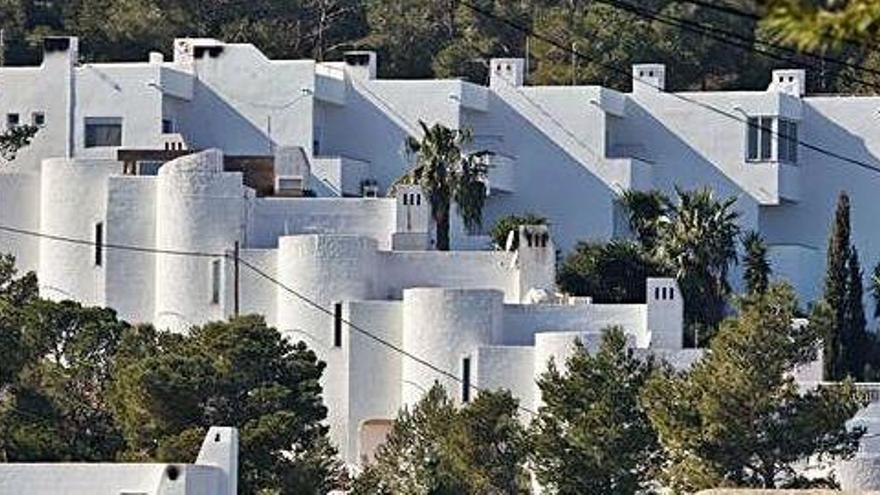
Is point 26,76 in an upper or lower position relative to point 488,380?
upper

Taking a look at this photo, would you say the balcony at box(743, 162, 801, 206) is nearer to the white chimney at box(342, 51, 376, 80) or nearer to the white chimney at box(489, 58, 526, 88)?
the white chimney at box(489, 58, 526, 88)

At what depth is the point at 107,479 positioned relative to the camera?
6284cm

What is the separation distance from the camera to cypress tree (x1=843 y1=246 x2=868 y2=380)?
86500mm

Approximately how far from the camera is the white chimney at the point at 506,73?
99250 millimetres

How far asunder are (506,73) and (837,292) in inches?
598

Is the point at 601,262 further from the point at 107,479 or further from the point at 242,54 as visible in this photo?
the point at 107,479

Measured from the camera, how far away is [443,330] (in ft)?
266

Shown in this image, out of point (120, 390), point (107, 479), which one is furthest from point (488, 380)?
point (107, 479)

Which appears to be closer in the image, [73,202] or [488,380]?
[488,380]

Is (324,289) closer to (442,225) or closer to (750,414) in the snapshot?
(442,225)

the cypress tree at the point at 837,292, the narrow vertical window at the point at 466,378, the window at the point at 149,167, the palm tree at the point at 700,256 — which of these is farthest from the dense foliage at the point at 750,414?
the window at the point at 149,167

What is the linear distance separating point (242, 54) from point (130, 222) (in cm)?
1024

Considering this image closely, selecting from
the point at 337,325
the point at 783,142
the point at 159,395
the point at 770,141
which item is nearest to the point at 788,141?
the point at 783,142

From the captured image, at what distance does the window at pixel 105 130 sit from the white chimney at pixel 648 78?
1381 cm
